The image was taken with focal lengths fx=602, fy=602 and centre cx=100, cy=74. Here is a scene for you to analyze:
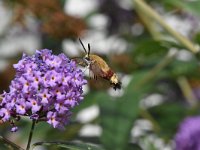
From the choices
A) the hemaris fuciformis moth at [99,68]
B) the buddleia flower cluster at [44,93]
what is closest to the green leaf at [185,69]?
the hemaris fuciformis moth at [99,68]

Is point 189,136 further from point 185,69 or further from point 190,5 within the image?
point 190,5

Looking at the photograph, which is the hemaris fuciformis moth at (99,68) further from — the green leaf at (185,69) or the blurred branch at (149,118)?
the blurred branch at (149,118)

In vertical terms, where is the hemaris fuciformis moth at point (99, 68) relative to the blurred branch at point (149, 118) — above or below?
below

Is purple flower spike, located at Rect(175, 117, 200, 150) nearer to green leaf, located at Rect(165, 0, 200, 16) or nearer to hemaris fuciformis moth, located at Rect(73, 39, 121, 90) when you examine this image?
green leaf, located at Rect(165, 0, 200, 16)

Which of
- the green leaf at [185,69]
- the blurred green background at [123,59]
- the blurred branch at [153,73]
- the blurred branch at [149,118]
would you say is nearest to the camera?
the blurred green background at [123,59]

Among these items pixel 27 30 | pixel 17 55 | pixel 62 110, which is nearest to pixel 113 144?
pixel 62 110

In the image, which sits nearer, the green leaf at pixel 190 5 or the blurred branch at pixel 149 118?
the green leaf at pixel 190 5
